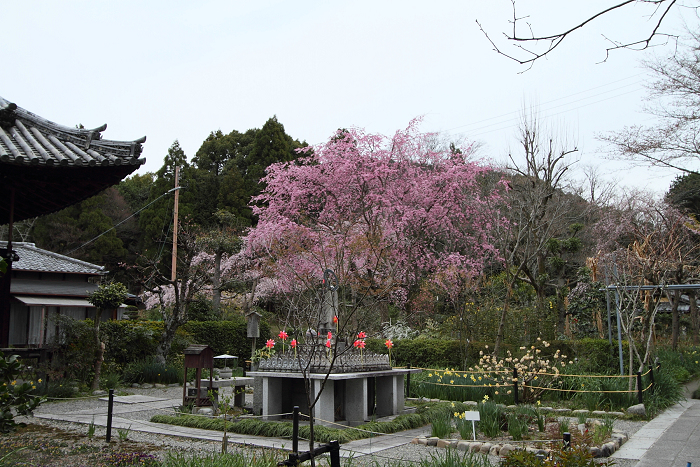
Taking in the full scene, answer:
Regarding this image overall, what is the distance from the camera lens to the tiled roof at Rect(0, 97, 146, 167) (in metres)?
5.17

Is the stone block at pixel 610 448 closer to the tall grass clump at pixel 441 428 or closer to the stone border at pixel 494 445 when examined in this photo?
the stone border at pixel 494 445

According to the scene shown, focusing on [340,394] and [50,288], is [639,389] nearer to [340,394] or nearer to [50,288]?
[340,394]

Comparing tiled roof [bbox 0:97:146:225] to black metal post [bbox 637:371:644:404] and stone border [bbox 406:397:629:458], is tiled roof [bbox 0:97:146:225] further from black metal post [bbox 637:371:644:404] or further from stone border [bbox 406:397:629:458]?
black metal post [bbox 637:371:644:404]

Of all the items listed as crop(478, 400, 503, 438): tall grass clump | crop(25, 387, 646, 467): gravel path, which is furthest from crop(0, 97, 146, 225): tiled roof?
crop(478, 400, 503, 438): tall grass clump

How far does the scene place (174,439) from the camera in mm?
8148

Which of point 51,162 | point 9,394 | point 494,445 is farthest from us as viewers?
point 494,445

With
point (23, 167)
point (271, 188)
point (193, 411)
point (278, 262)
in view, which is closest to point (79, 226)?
point (271, 188)

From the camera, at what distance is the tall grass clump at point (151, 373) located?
14.9m

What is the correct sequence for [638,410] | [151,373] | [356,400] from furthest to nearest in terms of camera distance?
[151,373] < [638,410] < [356,400]

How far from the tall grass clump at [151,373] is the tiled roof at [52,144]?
33.7 feet

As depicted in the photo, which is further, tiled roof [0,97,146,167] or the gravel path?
the gravel path

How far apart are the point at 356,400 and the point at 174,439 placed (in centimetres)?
294

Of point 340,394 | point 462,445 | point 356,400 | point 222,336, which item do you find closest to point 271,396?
point 340,394

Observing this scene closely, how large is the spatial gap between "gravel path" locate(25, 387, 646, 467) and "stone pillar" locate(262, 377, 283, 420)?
155cm
